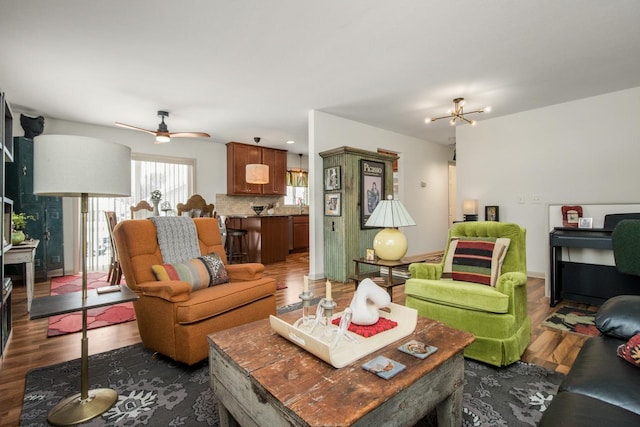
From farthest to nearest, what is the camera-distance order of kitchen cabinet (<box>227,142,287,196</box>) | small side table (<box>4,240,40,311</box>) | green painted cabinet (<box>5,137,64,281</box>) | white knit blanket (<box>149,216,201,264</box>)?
1. kitchen cabinet (<box>227,142,287,196</box>)
2. green painted cabinet (<box>5,137,64,281</box>)
3. small side table (<box>4,240,40,311</box>)
4. white knit blanket (<box>149,216,201,264</box>)

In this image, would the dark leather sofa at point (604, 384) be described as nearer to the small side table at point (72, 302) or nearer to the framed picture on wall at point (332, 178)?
the small side table at point (72, 302)

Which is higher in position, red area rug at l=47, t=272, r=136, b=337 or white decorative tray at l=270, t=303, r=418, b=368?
white decorative tray at l=270, t=303, r=418, b=368

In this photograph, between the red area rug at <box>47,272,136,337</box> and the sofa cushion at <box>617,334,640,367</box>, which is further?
the red area rug at <box>47,272,136,337</box>

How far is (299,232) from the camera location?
7.47 meters

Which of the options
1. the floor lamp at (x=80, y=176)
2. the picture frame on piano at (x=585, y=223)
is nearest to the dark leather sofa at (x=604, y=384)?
the floor lamp at (x=80, y=176)

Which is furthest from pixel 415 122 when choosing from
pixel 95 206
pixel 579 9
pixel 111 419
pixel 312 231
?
pixel 95 206

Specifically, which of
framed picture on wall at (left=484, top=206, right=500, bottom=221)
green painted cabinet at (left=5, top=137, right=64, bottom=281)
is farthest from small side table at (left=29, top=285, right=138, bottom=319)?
framed picture on wall at (left=484, top=206, right=500, bottom=221)

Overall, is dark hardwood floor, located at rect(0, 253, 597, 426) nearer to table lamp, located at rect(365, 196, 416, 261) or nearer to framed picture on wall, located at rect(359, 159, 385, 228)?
table lamp, located at rect(365, 196, 416, 261)

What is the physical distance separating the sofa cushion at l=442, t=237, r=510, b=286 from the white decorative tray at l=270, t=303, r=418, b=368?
1052mm

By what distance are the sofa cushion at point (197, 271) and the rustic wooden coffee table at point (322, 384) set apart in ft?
3.21

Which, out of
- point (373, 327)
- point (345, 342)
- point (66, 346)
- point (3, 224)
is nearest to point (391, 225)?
point (373, 327)

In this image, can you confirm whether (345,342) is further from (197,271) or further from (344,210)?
(344,210)

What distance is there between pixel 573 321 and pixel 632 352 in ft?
6.83

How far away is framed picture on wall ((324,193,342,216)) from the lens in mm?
4430
